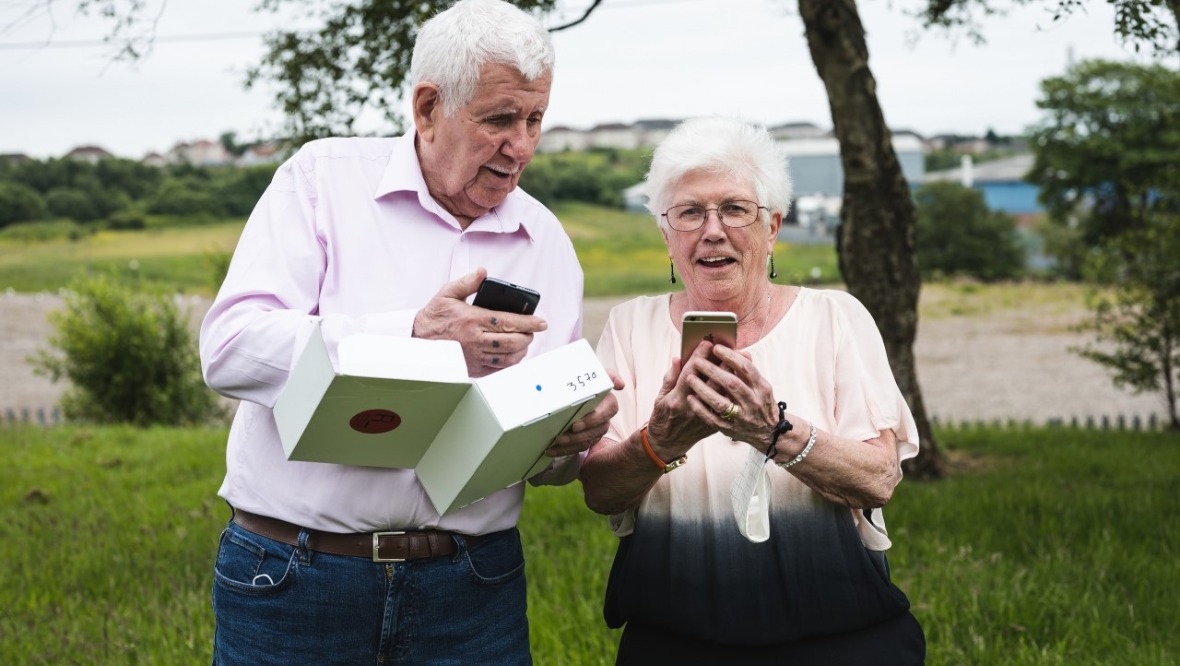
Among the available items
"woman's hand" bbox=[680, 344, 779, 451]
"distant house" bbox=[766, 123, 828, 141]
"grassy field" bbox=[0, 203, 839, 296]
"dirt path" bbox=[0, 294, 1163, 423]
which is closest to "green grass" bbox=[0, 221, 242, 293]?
"grassy field" bbox=[0, 203, 839, 296]

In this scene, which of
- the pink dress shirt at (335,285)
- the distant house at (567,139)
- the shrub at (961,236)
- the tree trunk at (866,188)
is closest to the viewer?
the pink dress shirt at (335,285)

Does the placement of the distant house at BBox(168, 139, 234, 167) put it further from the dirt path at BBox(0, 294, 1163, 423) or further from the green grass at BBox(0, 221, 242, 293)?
the dirt path at BBox(0, 294, 1163, 423)

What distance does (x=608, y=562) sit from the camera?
5832 millimetres

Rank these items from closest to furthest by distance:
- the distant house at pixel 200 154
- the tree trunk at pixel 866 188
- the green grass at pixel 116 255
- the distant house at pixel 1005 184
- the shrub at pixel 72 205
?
the tree trunk at pixel 866 188 < the green grass at pixel 116 255 < the shrub at pixel 72 205 < the distant house at pixel 200 154 < the distant house at pixel 1005 184

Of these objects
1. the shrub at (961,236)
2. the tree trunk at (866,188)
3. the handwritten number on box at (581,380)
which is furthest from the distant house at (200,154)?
the handwritten number on box at (581,380)

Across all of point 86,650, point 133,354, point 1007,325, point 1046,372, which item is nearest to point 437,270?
point 86,650

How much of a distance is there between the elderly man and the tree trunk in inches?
237

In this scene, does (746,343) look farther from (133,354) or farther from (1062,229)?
(1062,229)

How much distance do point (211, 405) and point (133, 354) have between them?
1593 mm

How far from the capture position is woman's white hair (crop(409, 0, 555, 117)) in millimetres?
2506

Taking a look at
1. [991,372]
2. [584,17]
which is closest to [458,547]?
[584,17]

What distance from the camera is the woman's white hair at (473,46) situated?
2506 mm

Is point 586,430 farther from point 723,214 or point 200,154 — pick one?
point 200,154

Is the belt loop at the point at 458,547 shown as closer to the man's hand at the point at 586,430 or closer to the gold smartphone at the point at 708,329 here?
the man's hand at the point at 586,430
